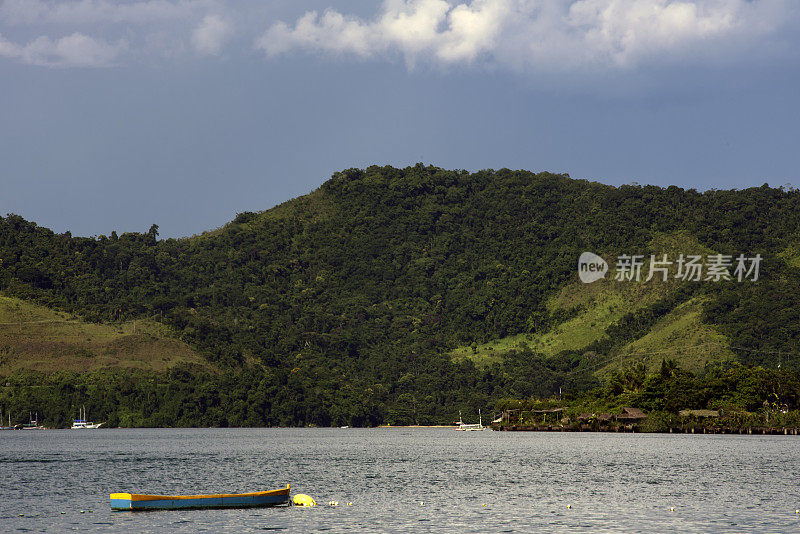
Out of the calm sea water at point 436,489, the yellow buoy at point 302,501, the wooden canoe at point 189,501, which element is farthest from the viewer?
the yellow buoy at point 302,501

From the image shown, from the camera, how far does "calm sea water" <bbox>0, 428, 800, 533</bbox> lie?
5756 cm

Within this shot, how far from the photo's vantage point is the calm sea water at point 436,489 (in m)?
57.6

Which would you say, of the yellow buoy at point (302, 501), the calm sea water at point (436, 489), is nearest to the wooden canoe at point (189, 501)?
the calm sea water at point (436, 489)

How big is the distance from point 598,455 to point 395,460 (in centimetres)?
2759

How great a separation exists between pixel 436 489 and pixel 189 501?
23677 mm

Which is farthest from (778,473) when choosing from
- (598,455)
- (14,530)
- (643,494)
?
(14,530)

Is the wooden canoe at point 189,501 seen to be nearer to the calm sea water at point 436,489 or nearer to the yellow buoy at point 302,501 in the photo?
the calm sea water at point 436,489

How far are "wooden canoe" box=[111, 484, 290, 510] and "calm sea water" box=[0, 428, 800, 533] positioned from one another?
25.2 inches

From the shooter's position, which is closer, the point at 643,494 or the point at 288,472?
the point at 643,494

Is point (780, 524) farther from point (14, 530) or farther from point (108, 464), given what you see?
point (108, 464)

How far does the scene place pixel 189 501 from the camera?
62.2 meters

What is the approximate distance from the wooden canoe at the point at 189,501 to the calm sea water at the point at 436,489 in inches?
25.2

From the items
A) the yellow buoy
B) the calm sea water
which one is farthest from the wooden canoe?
the yellow buoy

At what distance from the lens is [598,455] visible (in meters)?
128
